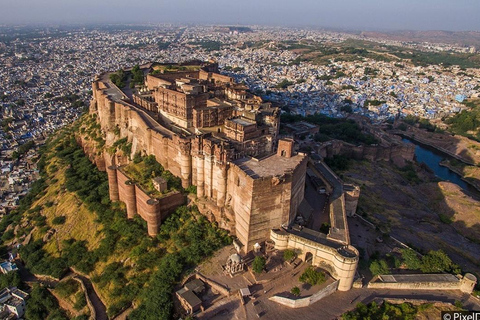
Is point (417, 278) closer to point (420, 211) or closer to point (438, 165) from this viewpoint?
point (420, 211)

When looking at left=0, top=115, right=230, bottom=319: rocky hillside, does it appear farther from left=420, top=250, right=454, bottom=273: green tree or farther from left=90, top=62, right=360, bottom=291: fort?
left=420, top=250, right=454, bottom=273: green tree

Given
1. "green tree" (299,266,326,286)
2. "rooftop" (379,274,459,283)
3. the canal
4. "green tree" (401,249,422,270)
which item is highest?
"green tree" (299,266,326,286)

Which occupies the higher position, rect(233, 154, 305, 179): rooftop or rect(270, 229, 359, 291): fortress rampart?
rect(233, 154, 305, 179): rooftop

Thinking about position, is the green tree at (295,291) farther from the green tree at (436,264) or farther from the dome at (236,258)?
the green tree at (436,264)

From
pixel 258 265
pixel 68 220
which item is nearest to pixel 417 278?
pixel 258 265

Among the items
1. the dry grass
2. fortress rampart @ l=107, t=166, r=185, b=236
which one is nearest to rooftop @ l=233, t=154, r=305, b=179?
fortress rampart @ l=107, t=166, r=185, b=236

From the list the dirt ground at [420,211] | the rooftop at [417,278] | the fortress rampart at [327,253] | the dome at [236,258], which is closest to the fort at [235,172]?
the fortress rampart at [327,253]
